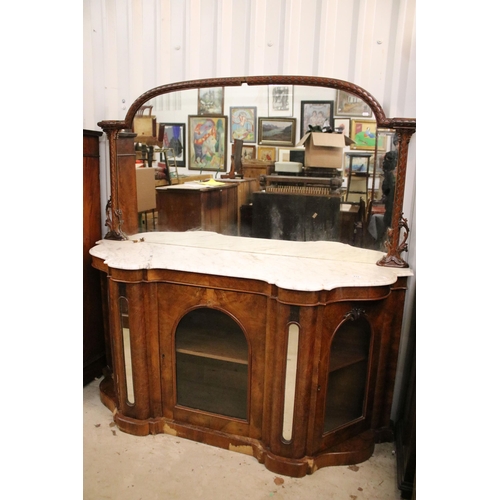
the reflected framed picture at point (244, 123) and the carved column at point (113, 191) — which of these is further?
the carved column at point (113, 191)

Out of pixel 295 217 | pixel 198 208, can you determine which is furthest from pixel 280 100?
pixel 198 208

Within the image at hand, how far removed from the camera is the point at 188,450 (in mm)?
1855

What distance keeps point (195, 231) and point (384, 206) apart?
890 mm

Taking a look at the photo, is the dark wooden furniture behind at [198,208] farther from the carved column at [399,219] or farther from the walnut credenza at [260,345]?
the carved column at [399,219]

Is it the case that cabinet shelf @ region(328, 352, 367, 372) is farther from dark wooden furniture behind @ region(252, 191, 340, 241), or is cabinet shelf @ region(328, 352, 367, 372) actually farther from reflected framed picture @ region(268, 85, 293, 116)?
reflected framed picture @ region(268, 85, 293, 116)

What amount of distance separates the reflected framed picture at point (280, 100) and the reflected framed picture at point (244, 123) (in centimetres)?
8

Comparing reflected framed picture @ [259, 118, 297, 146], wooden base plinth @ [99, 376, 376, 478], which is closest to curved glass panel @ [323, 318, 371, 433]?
wooden base plinth @ [99, 376, 376, 478]

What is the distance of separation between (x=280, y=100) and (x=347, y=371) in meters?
1.20

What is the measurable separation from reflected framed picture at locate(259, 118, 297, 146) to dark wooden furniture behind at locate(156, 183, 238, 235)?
26 centimetres

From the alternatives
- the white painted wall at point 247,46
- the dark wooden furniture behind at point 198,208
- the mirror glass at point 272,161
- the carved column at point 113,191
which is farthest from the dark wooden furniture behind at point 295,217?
the carved column at point 113,191

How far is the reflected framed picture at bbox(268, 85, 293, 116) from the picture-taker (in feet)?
5.98

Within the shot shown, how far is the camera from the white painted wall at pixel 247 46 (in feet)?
5.73
